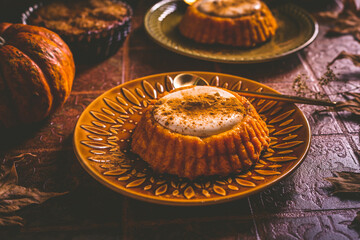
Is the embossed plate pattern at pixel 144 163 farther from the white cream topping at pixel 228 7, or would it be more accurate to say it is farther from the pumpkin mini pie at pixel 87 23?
the white cream topping at pixel 228 7

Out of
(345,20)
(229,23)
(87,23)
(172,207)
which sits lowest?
(345,20)

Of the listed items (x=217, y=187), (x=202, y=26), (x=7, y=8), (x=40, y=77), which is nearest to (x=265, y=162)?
(x=217, y=187)

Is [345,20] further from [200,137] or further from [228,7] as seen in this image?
[200,137]

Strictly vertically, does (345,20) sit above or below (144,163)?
below

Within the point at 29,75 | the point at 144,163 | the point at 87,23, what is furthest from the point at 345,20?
the point at 29,75

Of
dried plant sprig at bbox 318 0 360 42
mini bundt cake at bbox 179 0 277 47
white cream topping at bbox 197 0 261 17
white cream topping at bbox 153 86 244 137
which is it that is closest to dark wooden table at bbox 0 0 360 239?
white cream topping at bbox 153 86 244 137

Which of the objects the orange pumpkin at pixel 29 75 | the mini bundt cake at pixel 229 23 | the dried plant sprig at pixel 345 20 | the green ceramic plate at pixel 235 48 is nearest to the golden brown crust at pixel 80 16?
the green ceramic plate at pixel 235 48
